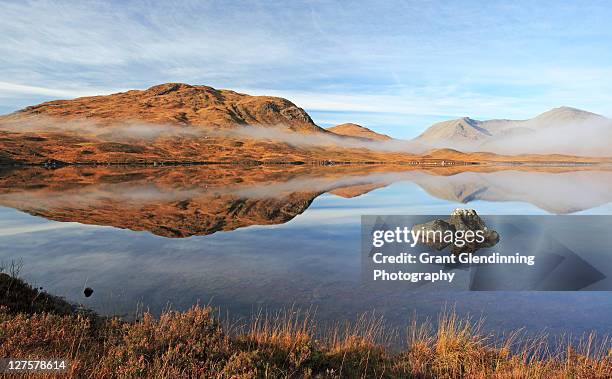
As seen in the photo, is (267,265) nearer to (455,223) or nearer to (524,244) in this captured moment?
(455,223)

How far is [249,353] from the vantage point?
7246 millimetres

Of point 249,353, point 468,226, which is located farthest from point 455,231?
point 249,353

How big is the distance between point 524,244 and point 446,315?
12.4 m

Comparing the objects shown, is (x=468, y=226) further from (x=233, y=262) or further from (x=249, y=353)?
(x=249, y=353)

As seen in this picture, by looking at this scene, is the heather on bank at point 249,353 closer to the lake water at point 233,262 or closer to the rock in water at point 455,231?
the lake water at point 233,262

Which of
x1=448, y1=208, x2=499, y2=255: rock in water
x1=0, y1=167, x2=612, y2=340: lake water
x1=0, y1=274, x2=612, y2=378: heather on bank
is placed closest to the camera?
x1=0, y1=274, x2=612, y2=378: heather on bank

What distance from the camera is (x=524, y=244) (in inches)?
Answer: 853

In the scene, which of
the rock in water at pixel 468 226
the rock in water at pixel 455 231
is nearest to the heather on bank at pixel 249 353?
the rock in water at pixel 468 226

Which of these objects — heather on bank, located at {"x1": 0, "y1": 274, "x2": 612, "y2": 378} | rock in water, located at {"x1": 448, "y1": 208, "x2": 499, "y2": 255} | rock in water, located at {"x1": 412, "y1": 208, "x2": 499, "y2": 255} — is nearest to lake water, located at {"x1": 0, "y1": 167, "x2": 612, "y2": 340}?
heather on bank, located at {"x1": 0, "y1": 274, "x2": 612, "y2": 378}

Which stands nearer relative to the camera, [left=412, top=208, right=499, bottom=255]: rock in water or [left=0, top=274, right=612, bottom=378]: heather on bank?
[left=0, top=274, right=612, bottom=378]: heather on bank

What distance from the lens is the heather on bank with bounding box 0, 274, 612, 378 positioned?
6.74m

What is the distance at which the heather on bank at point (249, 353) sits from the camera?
674 centimetres

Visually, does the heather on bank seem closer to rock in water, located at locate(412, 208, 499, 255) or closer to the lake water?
the lake water

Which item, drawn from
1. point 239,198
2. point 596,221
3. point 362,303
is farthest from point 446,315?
point 239,198
